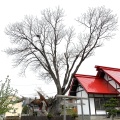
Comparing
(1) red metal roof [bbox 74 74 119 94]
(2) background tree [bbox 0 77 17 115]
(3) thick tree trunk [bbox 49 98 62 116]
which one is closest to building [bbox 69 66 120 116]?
(1) red metal roof [bbox 74 74 119 94]

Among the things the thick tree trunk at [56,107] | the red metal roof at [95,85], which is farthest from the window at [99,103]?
the thick tree trunk at [56,107]

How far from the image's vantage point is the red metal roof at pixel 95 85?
838 inches

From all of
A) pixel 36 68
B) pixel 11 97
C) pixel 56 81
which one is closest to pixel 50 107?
pixel 56 81

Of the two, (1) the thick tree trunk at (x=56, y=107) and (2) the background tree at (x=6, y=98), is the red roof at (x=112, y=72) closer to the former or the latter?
(1) the thick tree trunk at (x=56, y=107)

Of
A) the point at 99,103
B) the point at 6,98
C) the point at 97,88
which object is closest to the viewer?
the point at 6,98

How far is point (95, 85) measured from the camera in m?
22.5

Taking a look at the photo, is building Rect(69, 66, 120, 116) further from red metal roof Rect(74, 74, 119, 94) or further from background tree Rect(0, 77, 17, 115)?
background tree Rect(0, 77, 17, 115)

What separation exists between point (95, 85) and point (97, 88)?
67cm

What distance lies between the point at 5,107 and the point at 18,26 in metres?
15.2

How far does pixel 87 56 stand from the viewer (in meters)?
24.5

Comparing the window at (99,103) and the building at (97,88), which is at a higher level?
the building at (97,88)

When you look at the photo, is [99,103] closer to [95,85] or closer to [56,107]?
[95,85]

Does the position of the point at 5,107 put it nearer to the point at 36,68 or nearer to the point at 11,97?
the point at 11,97

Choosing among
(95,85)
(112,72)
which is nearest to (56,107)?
(95,85)
